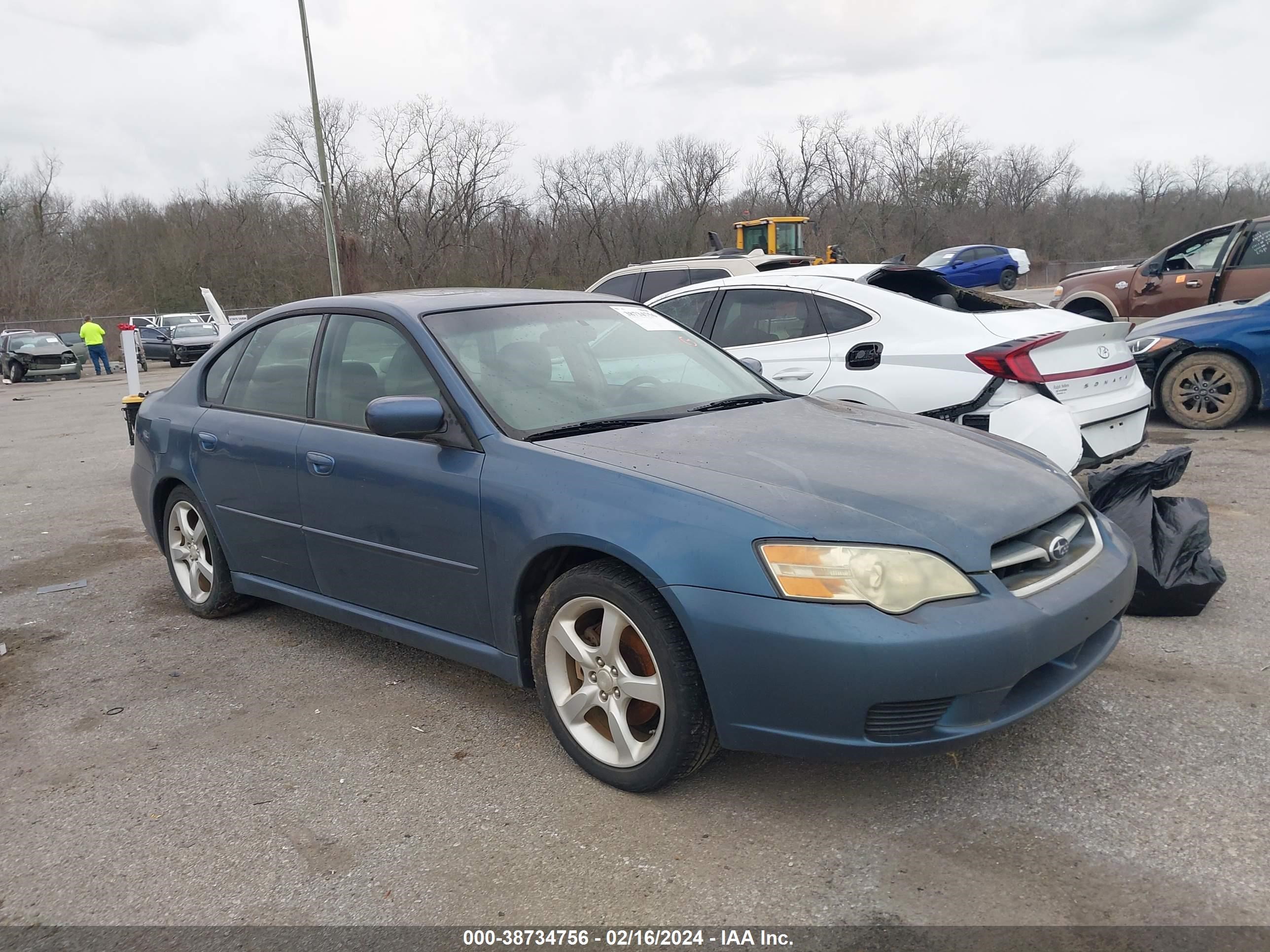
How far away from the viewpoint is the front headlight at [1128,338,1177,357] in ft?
27.7

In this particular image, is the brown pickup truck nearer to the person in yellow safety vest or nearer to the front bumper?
the front bumper

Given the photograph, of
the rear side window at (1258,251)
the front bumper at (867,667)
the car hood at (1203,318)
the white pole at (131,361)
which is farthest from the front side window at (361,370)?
the rear side window at (1258,251)

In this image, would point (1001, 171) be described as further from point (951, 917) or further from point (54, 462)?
point (951, 917)

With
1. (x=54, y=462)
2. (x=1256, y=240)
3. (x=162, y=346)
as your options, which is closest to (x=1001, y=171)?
(x=162, y=346)

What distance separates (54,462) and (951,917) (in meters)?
10.7

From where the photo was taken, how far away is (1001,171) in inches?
2468

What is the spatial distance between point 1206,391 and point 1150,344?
667 millimetres

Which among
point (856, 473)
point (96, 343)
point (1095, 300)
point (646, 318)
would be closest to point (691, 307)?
point (646, 318)

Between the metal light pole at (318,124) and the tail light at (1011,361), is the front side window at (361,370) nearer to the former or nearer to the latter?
the tail light at (1011,361)

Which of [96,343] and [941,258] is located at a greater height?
[941,258]

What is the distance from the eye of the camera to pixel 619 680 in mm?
2920

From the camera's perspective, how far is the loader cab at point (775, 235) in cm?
2817

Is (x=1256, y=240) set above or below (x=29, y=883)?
above

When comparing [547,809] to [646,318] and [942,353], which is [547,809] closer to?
[646,318]
